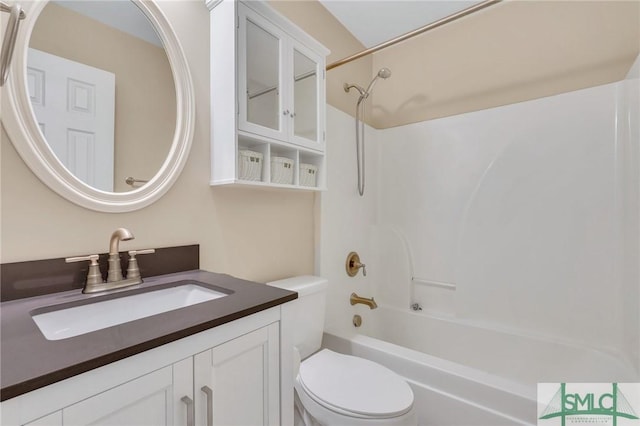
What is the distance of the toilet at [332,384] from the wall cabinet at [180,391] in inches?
7.2

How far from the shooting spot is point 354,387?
117cm

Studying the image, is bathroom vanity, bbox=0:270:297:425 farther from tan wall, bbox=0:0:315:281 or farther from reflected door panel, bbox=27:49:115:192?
reflected door panel, bbox=27:49:115:192

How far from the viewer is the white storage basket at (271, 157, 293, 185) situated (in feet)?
4.49

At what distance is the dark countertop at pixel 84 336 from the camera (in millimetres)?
462

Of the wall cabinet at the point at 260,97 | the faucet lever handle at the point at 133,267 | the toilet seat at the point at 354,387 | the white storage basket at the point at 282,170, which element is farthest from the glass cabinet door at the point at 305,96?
the toilet seat at the point at 354,387

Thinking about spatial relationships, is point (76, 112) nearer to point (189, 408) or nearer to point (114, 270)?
point (114, 270)

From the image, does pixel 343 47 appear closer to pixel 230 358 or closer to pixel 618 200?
pixel 618 200

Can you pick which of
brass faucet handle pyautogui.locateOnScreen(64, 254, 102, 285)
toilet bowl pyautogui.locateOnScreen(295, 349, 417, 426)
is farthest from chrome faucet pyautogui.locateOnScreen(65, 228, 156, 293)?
toilet bowl pyautogui.locateOnScreen(295, 349, 417, 426)

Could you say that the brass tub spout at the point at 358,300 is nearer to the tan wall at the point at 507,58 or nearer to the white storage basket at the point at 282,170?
the white storage basket at the point at 282,170

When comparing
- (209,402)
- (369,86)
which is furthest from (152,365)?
(369,86)

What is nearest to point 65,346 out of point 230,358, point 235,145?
point 230,358

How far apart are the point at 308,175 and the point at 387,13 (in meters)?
1.40

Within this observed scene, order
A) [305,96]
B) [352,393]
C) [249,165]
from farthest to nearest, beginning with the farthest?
[305,96]
[249,165]
[352,393]

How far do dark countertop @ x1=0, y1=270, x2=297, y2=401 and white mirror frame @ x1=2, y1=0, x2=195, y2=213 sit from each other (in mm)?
302
